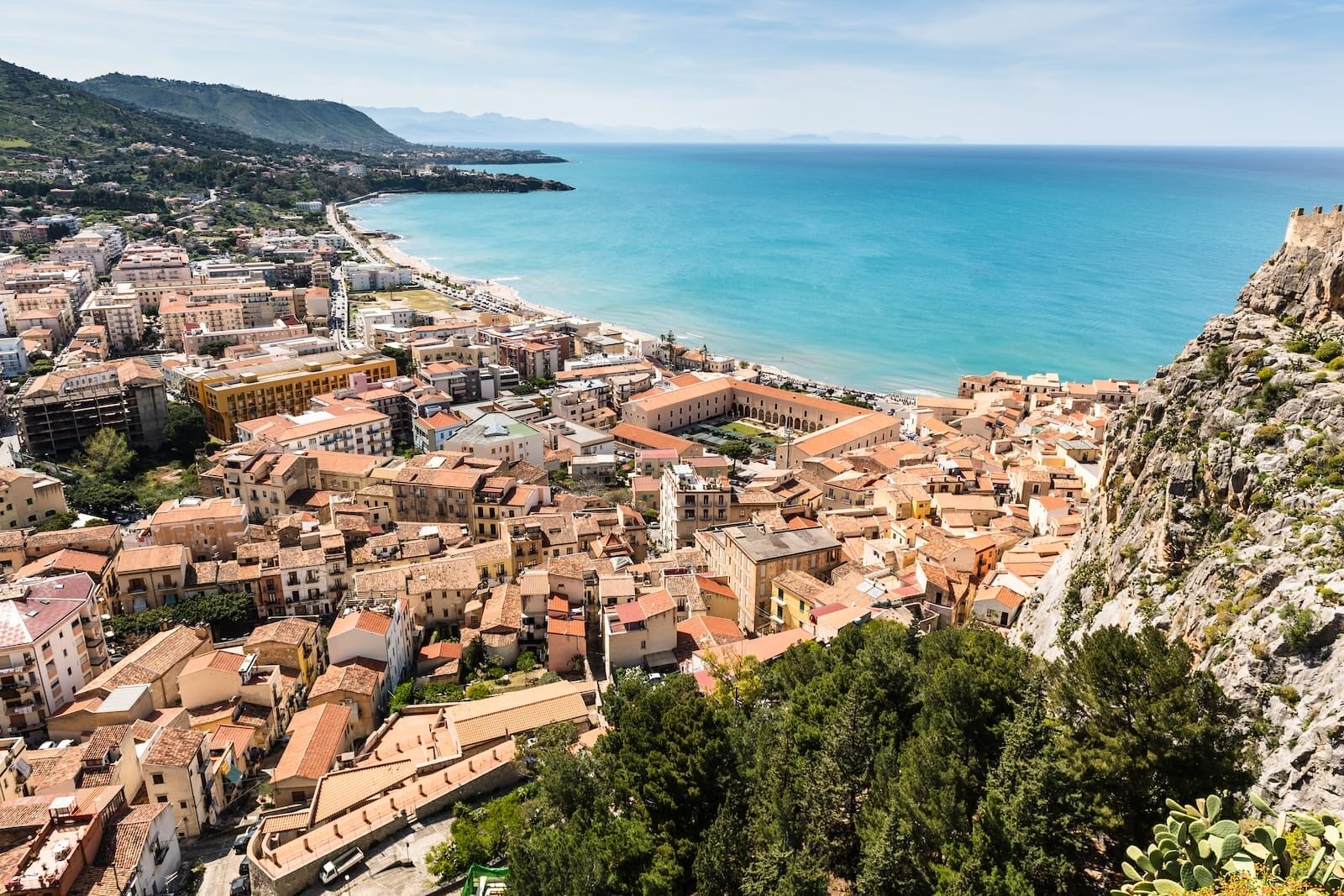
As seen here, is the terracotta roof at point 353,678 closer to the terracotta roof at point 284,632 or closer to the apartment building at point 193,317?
the terracotta roof at point 284,632

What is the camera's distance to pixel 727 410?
251 ft

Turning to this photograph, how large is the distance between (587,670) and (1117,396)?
5523 cm

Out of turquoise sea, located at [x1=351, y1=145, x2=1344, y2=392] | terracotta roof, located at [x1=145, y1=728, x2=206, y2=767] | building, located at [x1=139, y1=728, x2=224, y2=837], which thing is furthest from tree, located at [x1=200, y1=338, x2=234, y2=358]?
building, located at [x1=139, y1=728, x2=224, y2=837]

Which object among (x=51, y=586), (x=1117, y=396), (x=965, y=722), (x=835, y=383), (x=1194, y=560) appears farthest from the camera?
(x=835, y=383)

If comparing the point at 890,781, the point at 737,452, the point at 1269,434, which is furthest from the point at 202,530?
the point at 1269,434

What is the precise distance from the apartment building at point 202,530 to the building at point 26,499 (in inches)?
278

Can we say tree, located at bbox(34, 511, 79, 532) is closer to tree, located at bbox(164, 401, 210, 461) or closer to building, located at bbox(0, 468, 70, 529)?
building, located at bbox(0, 468, 70, 529)

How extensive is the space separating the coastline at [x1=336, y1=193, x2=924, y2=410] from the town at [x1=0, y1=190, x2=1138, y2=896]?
6.13 feet

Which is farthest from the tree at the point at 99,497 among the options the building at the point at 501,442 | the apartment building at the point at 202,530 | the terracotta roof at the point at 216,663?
the terracotta roof at the point at 216,663

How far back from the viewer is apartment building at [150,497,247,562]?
137 ft

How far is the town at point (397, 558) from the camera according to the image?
2452 cm

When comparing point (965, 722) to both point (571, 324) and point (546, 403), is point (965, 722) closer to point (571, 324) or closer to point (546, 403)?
→ point (546, 403)

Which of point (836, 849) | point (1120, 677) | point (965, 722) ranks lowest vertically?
point (836, 849)

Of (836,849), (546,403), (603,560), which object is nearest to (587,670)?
(603,560)
